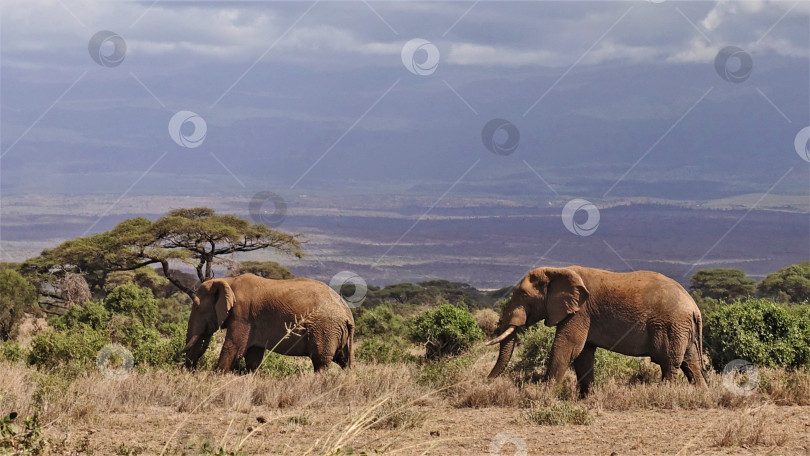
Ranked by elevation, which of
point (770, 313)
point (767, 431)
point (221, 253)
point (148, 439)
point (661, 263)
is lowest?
point (148, 439)

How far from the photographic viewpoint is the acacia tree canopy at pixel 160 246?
37.1m

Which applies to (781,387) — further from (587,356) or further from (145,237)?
(145,237)

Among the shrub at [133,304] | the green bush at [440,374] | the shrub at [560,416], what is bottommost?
the shrub at [560,416]

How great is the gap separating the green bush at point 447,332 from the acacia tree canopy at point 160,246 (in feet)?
53.3

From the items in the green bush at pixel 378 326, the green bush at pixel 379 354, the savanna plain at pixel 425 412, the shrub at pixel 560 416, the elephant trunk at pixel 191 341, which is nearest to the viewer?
the savanna plain at pixel 425 412

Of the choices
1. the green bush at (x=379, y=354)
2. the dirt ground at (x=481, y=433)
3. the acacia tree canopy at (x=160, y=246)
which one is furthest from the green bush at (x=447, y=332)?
the acacia tree canopy at (x=160, y=246)

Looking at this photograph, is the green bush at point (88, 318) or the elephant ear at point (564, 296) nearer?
the elephant ear at point (564, 296)

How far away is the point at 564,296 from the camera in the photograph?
14422 mm

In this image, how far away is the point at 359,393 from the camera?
13883mm

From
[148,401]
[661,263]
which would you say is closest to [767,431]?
[148,401]

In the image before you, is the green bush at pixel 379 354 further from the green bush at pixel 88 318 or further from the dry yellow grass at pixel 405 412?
the green bush at pixel 88 318

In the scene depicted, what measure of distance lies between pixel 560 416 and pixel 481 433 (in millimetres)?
1102

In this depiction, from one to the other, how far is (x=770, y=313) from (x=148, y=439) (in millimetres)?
10899

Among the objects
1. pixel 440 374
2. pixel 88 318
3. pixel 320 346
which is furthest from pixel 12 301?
pixel 440 374
